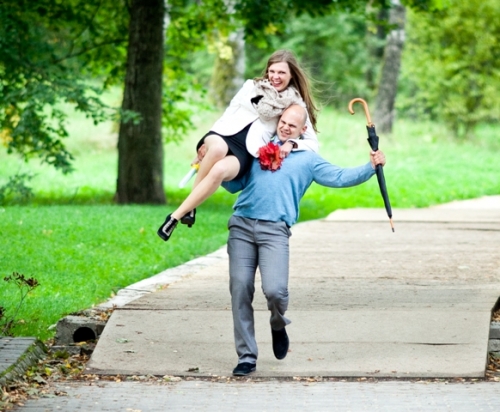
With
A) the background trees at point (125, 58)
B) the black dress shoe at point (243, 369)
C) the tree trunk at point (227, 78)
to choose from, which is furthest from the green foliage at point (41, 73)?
the tree trunk at point (227, 78)

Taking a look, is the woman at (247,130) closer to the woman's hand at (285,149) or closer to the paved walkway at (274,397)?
the woman's hand at (285,149)

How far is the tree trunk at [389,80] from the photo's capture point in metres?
32.0

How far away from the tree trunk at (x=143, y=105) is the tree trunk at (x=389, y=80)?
50.7 feet

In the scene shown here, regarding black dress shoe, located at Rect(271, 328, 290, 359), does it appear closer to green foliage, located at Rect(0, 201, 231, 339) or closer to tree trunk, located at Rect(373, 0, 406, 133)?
green foliage, located at Rect(0, 201, 231, 339)

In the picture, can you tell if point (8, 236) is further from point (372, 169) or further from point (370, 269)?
point (372, 169)

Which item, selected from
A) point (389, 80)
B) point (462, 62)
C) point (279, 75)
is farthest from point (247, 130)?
point (389, 80)

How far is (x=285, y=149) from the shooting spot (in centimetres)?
657

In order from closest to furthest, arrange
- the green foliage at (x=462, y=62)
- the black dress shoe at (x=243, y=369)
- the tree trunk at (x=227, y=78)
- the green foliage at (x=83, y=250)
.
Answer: the black dress shoe at (x=243, y=369)
the green foliage at (x=83, y=250)
the tree trunk at (x=227, y=78)
the green foliage at (x=462, y=62)

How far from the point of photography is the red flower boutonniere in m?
6.52

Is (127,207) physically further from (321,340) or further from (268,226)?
(268,226)

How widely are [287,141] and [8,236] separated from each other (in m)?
6.60

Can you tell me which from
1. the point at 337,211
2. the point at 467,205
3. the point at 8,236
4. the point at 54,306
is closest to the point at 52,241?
the point at 8,236

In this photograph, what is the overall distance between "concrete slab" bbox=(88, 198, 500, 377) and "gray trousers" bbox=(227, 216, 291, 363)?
304mm

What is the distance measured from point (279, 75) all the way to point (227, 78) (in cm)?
2320
